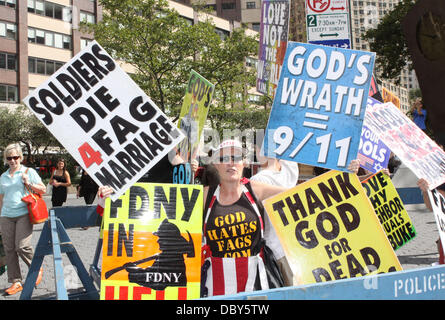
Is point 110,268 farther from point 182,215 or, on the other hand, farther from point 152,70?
point 152,70

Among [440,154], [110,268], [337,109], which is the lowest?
[110,268]

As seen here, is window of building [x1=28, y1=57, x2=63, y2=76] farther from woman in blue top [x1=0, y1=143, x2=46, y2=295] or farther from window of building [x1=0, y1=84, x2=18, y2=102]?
woman in blue top [x1=0, y1=143, x2=46, y2=295]

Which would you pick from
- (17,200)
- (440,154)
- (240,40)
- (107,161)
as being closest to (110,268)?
(107,161)

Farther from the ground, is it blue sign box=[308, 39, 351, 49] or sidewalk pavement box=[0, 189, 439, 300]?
blue sign box=[308, 39, 351, 49]

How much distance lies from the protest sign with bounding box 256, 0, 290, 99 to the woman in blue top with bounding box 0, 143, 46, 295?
337 centimetres

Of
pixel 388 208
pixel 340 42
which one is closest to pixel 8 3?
pixel 340 42

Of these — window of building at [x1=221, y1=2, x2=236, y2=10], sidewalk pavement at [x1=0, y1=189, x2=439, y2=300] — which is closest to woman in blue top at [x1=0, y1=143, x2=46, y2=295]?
sidewalk pavement at [x1=0, y1=189, x2=439, y2=300]

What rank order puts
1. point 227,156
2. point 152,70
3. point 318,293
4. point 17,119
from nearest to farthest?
point 318,293
point 227,156
point 152,70
point 17,119

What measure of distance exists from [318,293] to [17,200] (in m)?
5.12

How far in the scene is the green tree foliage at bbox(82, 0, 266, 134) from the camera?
23.7 meters

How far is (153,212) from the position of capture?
2996 mm

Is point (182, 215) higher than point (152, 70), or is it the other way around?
point (152, 70)

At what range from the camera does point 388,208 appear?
175 inches

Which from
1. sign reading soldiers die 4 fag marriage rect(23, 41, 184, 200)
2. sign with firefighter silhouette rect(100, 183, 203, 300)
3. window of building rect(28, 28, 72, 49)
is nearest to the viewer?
sign with firefighter silhouette rect(100, 183, 203, 300)
